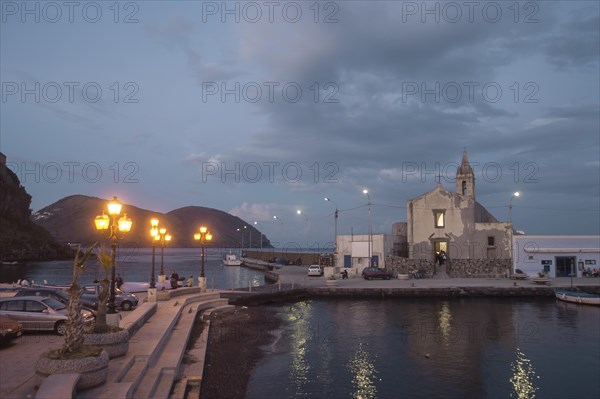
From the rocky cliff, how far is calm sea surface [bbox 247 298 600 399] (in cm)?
13403

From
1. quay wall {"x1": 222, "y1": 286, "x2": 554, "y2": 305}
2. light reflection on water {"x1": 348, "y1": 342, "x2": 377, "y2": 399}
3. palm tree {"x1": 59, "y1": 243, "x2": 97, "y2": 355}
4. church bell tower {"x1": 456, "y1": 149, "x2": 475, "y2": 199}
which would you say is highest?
church bell tower {"x1": 456, "y1": 149, "x2": 475, "y2": 199}

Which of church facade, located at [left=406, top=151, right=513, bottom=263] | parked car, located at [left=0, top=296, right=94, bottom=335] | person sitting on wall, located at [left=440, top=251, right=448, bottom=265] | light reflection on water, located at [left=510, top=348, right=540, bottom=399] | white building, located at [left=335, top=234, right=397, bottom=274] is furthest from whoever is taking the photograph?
person sitting on wall, located at [left=440, top=251, right=448, bottom=265]

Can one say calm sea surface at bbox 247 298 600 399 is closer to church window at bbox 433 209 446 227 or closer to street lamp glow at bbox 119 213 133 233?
street lamp glow at bbox 119 213 133 233

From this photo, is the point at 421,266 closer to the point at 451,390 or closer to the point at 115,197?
the point at 451,390

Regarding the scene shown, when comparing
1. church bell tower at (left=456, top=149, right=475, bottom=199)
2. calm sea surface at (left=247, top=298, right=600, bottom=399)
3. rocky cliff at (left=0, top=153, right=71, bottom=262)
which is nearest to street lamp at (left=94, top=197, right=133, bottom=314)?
calm sea surface at (left=247, top=298, right=600, bottom=399)

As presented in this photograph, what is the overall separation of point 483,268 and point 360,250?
14.7m

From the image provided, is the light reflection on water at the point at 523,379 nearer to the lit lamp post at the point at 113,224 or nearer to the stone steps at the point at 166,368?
the stone steps at the point at 166,368

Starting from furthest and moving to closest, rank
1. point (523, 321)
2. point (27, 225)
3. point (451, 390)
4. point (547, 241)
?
1. point (27, 225)
2. point (547, 241)
3. point (523, 321)
4. point (451, 390)

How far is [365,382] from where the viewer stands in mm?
18875

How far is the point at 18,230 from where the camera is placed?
6201 inches

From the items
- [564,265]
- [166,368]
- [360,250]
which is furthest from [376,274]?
[166,368]

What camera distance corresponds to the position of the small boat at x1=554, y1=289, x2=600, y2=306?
40469 mm

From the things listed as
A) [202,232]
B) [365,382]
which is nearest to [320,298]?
[202,232]

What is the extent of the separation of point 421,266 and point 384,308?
18.7 meters
